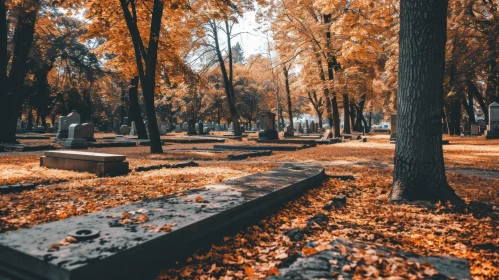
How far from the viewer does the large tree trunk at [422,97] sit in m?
5.25

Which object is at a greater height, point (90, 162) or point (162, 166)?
point (90, 162)

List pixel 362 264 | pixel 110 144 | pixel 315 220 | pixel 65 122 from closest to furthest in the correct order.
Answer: pixel 362 264 < pixel 315 220 < pixel 110 144 < pixel 65 122

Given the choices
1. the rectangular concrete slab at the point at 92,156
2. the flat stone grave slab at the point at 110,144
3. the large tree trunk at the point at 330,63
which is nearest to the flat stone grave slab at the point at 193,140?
the flat stone grave slab at the point at 110,144

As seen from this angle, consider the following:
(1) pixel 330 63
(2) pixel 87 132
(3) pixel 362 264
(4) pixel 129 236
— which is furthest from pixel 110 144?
(3) pixel 362 264

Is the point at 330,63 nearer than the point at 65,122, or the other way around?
the point at 65,122

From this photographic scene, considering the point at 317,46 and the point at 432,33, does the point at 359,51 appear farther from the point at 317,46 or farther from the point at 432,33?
the point at 432,33

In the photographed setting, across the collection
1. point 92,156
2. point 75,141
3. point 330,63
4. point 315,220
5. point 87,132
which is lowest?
point 315,220

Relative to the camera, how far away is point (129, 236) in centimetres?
292

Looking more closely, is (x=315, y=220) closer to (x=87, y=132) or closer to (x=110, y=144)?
(x=110, y=144)

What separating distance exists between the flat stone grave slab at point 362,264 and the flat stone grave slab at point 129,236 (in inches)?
38.6

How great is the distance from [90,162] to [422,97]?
7.36m

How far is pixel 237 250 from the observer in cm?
348

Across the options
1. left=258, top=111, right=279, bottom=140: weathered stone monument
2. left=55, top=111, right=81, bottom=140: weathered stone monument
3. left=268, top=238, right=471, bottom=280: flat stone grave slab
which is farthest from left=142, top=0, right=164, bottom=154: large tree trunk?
left=268, top=238, right=471, bottom=280: flat stone grave slab

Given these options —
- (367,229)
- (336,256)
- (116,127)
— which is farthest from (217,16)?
(116,127)
